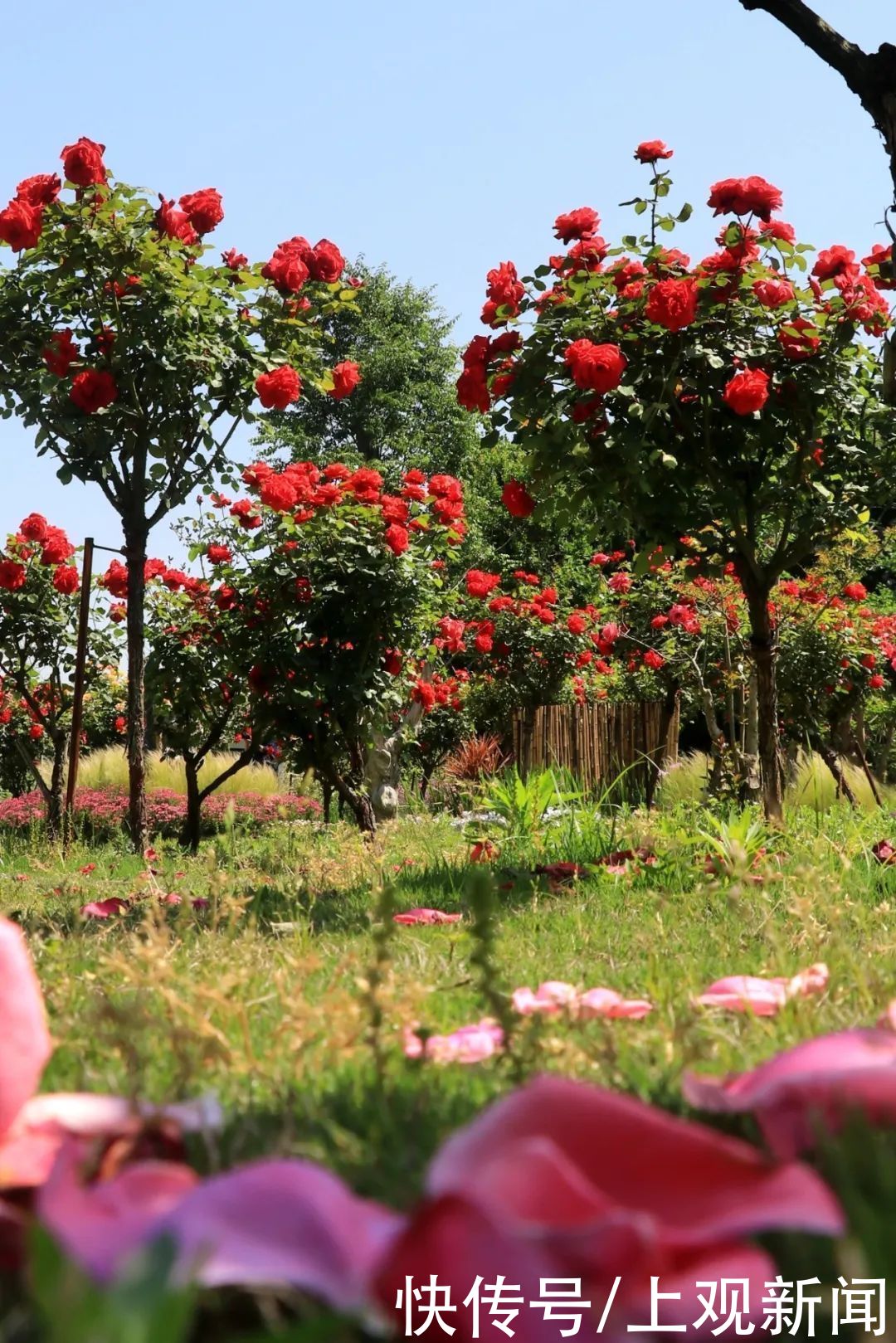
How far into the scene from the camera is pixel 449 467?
109ft

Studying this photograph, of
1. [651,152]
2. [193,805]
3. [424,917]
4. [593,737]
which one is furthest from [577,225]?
[593,737]

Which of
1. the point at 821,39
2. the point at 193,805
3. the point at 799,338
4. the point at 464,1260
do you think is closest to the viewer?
the point at 464,1260

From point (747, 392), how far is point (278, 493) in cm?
320

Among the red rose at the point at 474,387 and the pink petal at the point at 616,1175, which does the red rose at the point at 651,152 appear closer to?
the red rose at the point at 474,387

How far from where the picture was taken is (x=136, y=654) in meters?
7.49

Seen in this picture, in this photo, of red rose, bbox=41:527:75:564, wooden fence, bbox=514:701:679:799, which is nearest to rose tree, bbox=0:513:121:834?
red rose, bbox=41:527:75:564

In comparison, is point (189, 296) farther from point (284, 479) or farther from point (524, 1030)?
point (524, 1030)

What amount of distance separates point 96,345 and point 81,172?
1067mm

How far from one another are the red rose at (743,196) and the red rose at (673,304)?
1.41ft

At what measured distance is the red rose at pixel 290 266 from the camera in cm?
694

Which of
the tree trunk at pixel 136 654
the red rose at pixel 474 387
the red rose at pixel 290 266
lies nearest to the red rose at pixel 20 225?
the red rose at pixel 290 266

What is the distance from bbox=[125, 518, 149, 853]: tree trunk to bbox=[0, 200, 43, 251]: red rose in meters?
1.77

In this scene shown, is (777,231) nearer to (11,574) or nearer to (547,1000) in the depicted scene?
(547,1000)

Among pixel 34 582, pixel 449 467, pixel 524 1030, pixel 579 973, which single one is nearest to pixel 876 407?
pixel 579 973
